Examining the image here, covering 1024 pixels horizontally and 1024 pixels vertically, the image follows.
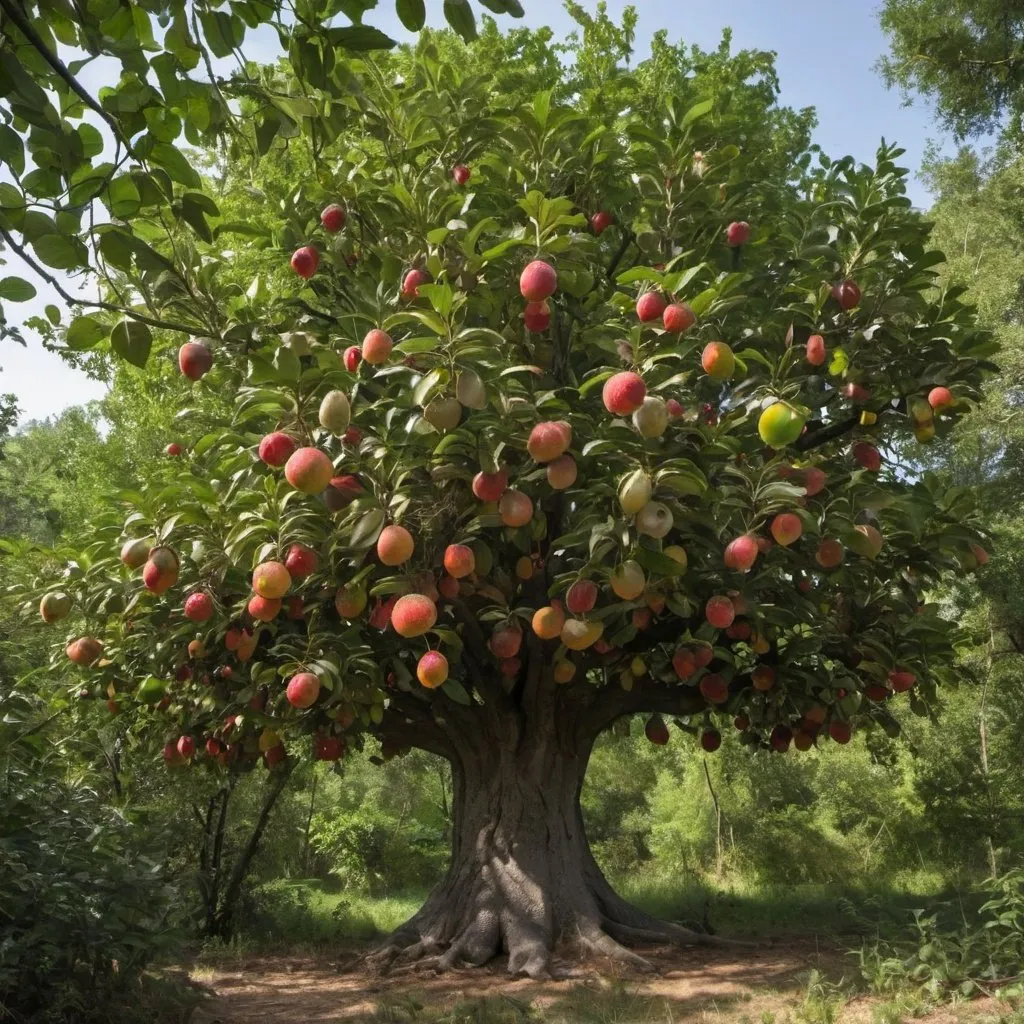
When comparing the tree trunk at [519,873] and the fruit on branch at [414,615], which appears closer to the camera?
the fruit on branch at [414,615]

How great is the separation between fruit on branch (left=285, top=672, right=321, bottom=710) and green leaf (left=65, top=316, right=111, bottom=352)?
109 inches

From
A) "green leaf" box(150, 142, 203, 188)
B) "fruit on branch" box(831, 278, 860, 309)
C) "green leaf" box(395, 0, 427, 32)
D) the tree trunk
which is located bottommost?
the tree trunk

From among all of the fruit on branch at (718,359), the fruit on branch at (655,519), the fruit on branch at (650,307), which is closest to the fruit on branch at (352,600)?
the fruit on branch at (655,519)

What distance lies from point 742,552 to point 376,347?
7.25 feet

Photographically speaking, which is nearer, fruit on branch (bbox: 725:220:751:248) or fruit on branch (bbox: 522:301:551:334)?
fruit on branch (bbox: 522:301:551:334)

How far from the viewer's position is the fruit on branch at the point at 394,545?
14.4 ft

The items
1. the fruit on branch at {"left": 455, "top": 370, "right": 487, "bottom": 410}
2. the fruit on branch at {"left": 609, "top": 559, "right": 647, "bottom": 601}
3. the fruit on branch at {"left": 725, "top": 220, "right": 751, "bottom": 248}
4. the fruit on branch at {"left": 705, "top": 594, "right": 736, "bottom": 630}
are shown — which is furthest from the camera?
the fruit on branch at {"left": 725, "top": 220, "right": 751, "bottom": 248}

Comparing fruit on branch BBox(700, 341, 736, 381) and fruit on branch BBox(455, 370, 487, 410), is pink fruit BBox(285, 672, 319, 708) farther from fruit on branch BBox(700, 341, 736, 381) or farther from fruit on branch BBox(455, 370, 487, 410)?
fruit on branch BBox(700, 341, 736, 381)

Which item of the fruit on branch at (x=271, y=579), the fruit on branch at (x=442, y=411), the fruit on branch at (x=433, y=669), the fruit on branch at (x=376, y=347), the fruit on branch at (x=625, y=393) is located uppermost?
the fruit on branch at (x=376, y=347)

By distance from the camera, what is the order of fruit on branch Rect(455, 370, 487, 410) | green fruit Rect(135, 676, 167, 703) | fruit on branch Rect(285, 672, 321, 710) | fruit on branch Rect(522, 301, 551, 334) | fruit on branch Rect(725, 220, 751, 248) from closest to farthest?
fruit on branch Rect(455, 370, 487, 410) < fruit on branch Rect(285, 672, 321, 710) < fruit on branch Rect(522, 301, 551, 334) < fruit on branch Rect(725, 220, 751, 248) < green fruit Rect(135, 676, 167, 703)

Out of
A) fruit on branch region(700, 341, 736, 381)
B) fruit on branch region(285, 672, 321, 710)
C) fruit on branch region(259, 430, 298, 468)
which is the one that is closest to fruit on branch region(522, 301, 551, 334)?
fruit on branch region(700, 341, 736, 381)

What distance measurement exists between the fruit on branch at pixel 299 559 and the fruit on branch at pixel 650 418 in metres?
1.84

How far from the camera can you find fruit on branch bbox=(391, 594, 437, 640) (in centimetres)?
450

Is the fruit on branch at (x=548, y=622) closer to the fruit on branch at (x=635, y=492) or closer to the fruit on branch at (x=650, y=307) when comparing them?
the fruit on branch at (x=635, y=492)
